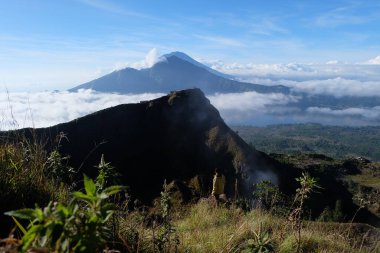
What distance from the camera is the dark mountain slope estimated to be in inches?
2493

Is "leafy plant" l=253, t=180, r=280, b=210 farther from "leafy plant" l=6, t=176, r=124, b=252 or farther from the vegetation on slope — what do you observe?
"leafy plant" l=6, t=176, r=124, b=252

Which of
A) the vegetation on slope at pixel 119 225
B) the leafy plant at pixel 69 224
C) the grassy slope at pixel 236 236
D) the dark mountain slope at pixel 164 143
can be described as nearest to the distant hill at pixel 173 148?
the dark mountain slope at pixel 164 143

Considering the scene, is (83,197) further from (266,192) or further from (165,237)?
(266,192)

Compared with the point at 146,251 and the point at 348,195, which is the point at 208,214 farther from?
the point at 348,195

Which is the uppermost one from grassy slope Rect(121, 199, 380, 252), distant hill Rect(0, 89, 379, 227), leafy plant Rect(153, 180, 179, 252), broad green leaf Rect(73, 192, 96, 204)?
broad green leaf Rect(73, 192, 96, 204)

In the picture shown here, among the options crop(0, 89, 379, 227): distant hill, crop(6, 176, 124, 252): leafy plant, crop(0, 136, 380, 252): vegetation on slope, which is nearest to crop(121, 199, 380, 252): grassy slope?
crop(0, 136, 380, 252): vegetation on slope

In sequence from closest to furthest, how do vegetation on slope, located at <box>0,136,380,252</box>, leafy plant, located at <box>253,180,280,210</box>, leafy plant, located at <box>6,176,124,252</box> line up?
leafy plant, located at <box>6,176,124,252</box> < vegetation on slope, located at <box>0,136,380,252</box> < leafy plant, located at <box>253,180,280,210</box>

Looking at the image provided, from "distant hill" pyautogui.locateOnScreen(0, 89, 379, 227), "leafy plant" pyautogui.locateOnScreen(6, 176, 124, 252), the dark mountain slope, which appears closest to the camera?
"leafy plant" pyautogui.locateOnScreen(6, 176, 124, 252)

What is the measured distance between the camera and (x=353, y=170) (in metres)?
113

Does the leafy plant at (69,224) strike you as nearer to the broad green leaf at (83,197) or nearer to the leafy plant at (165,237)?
the broad green leaf at (83,197)

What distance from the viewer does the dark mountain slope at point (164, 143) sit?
2493 inches

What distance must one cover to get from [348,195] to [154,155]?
35.6 metres

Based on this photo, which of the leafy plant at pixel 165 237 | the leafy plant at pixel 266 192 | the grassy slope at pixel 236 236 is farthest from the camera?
the leafy plant at pixel 266 192

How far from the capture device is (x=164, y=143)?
7200cm
